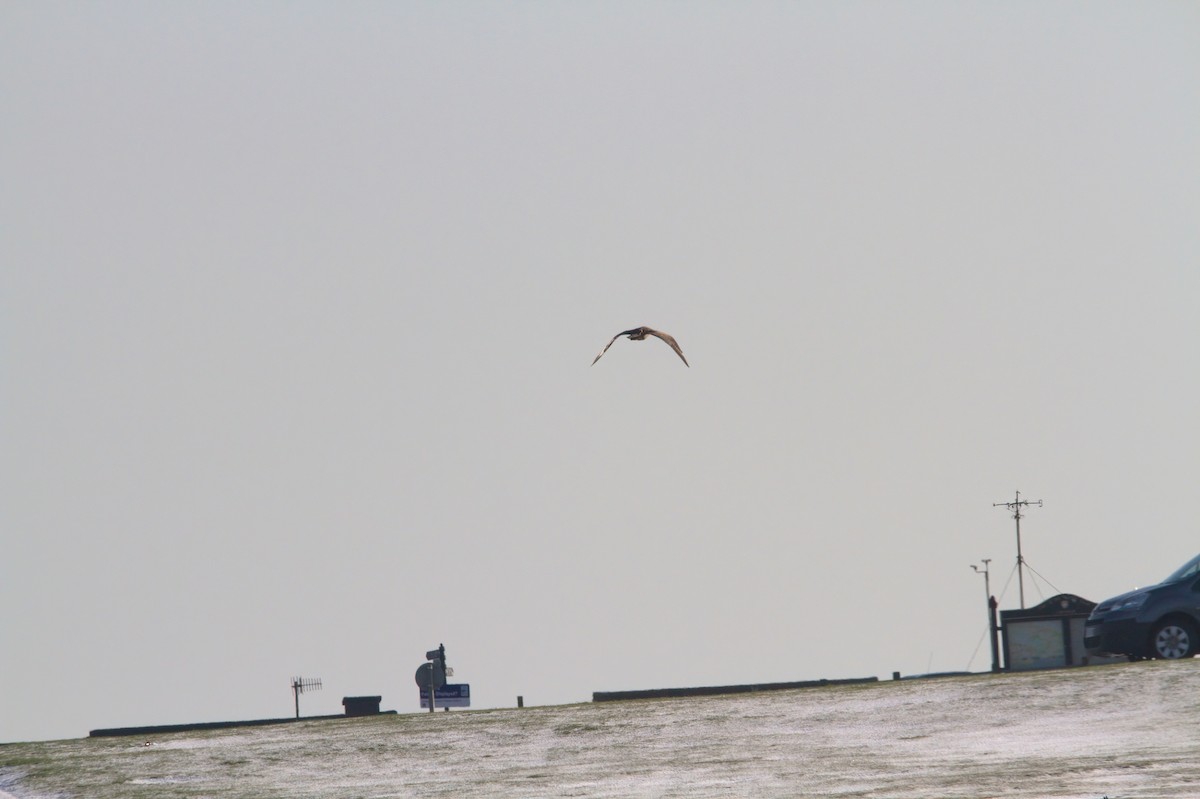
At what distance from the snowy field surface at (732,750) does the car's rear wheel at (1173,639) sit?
2.12 m

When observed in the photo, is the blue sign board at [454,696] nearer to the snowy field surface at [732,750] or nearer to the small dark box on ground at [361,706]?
the small dark box on ground at [361,706]

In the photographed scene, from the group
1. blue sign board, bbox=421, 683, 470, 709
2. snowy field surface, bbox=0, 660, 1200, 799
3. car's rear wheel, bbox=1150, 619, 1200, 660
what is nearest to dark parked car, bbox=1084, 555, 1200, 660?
car's rear wheel, bbox=1150, 619, 1200, 660

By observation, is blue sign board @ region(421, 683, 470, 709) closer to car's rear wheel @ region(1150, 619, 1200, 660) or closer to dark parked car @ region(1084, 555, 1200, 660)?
dark parked car @ region(1084, 555, 1200, 660)

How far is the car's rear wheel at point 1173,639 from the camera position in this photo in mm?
23672

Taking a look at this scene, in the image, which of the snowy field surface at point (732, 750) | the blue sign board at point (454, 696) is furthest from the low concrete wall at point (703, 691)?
the blue sign board at point (454, 696)

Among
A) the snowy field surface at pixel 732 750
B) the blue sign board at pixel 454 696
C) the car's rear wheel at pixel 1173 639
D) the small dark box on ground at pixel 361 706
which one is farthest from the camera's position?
the blue sign board at pixel 454 696

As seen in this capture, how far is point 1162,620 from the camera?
23844mm

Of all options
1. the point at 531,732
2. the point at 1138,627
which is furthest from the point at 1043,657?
the point at 531,732

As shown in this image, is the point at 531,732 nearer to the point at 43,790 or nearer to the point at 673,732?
the point at 673,732

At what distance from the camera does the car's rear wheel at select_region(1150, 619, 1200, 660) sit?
23672 mm

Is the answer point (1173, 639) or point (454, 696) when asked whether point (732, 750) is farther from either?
point (454, 696)

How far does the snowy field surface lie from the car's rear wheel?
83.4 inches

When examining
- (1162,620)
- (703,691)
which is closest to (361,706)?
(703,691)

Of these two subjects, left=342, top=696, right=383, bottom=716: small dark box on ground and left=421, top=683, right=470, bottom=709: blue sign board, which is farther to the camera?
left=421, top=683, right=470, bottom=709: blue sign board
